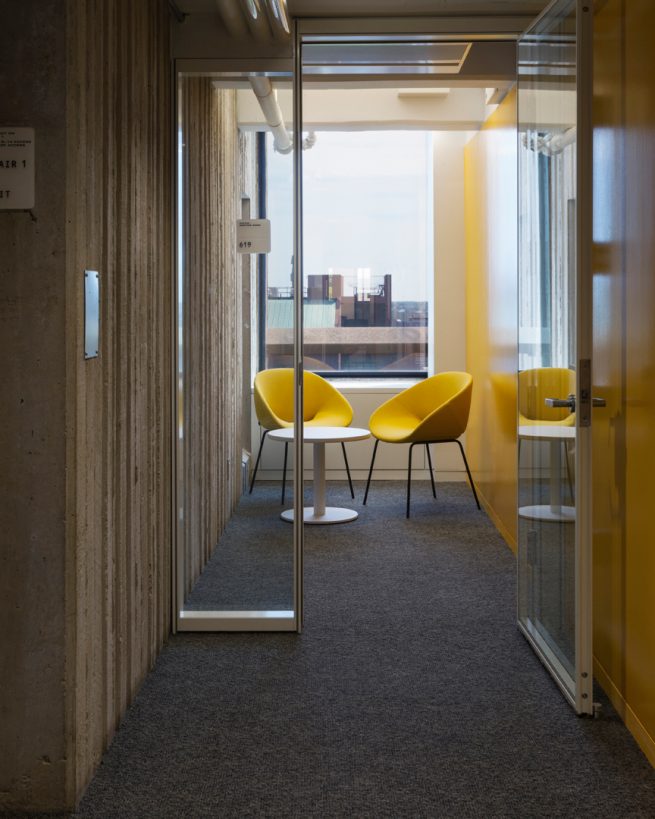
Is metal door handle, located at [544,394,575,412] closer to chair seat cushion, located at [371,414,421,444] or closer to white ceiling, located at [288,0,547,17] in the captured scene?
white ceiling, located at [288,0,547,17]

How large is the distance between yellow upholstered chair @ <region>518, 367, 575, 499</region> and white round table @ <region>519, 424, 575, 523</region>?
18 mm

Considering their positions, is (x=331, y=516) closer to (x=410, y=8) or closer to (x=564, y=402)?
(x=564, y=402)

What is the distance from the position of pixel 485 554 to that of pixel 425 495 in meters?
1.68

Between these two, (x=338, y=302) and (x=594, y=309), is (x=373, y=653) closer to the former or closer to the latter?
(x=594, y=309)

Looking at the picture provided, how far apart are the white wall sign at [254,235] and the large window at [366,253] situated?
4.19 meters

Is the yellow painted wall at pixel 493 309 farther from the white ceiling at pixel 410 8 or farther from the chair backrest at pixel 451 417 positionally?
the white ceiling at pixel 410 8

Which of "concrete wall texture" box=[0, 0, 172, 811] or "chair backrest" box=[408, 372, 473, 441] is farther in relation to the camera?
"chair backrest" box=[408, 372, 473, 441]

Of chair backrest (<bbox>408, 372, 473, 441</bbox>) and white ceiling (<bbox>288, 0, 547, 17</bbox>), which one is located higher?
white ceiling (<bbox>288, 0, 547, 17</bbox>)

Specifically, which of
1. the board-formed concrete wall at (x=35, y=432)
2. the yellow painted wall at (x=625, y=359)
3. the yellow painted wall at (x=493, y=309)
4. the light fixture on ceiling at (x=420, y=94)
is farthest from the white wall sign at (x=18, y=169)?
the light fixture on ceiling at (x=420, y=94)

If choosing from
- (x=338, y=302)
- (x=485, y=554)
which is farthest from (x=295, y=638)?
(x=338, y=302)

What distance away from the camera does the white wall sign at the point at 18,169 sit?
2.12 meters

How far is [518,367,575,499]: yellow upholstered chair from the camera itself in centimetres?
289

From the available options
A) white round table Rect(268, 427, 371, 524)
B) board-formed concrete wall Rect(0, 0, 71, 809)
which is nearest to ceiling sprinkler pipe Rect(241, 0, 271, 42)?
board-formed concrete wall Rect(0, 0, 71, 809)

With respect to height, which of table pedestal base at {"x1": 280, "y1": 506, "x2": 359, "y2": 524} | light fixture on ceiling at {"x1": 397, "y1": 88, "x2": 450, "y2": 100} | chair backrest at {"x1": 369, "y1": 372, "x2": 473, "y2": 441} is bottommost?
table pedestal base at {"x1": 280, "y1": 506, "x2": 359, "y2": 524}
